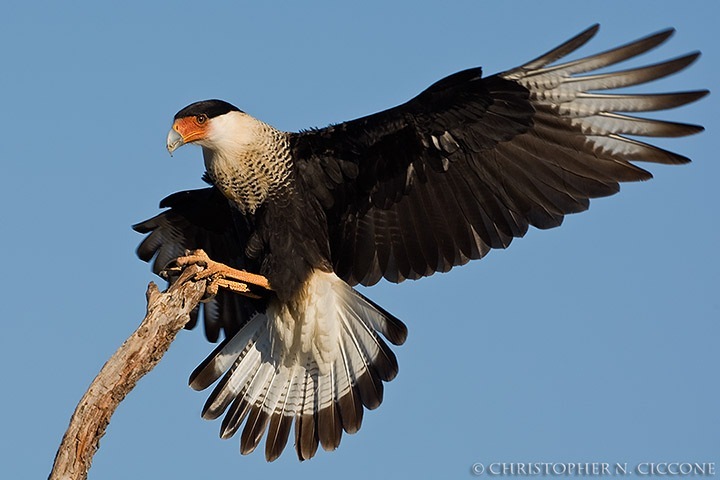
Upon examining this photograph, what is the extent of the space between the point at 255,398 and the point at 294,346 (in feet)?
1.36

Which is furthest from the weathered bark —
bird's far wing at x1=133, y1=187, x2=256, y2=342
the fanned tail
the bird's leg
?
bird's far wing at x1=133, y1=187, x2=256, y2=342

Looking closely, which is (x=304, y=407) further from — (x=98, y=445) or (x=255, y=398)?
(x=98, y=445)

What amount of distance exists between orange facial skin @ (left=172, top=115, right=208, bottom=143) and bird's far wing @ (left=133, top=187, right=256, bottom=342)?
80 centimetres

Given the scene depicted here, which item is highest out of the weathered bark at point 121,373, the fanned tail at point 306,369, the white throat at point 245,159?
the white throat at point 245,159

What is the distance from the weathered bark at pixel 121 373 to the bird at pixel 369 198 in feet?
1.94

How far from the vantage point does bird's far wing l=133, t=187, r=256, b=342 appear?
6.48 m

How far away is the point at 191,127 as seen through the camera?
18.5 ft

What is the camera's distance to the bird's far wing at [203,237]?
6484 millimetres

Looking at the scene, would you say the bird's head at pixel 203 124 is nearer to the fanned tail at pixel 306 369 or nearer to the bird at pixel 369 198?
the bird at pixel 369 198

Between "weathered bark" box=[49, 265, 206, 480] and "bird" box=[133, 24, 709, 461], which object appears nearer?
"weathered bark" box=[49, 265, 206, 480]

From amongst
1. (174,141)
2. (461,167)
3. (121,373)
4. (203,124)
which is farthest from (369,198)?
(121,373)

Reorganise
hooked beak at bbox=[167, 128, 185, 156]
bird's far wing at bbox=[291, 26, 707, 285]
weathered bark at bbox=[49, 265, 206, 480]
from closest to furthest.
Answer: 1. weathered bark at bbox=[49, 265, 206, 480]
2. bird's far wing at bbox=[291, 26, 707, 285]
3. hooked beak at bbox=[167, 128, 185, 156]

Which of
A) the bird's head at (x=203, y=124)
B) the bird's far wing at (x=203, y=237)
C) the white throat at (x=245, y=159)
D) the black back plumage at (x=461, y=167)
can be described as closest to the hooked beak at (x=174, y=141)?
the bird's head at (x=203, y=124)

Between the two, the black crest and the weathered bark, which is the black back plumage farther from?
the weathered bark
